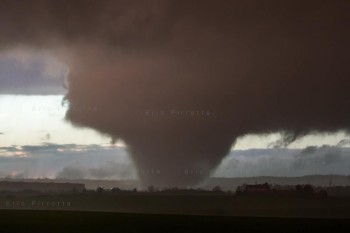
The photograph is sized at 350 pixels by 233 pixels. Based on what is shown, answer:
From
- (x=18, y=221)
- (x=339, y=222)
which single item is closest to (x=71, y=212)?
(x=18, y=221)

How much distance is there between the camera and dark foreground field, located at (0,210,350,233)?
7.74 meters

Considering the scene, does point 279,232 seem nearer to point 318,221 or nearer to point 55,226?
point 318,221

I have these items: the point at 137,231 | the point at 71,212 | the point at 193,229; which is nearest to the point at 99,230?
the point at 137,231

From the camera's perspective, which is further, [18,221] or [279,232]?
[18,221]

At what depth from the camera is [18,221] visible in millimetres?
8445

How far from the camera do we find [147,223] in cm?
832

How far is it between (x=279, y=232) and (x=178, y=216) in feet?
6.59

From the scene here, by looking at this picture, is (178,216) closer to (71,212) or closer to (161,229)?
(161,229)

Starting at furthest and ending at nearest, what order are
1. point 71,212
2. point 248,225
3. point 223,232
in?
point 71,212 < point 248,225 < point 223,232

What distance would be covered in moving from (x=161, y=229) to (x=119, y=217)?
1560mm

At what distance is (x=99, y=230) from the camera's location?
25.1 feet

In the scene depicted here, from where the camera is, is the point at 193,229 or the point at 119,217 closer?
the point at 193,229

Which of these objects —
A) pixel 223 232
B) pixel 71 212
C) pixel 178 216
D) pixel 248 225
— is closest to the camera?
pixel 223 232

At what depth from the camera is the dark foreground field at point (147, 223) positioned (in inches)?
305
